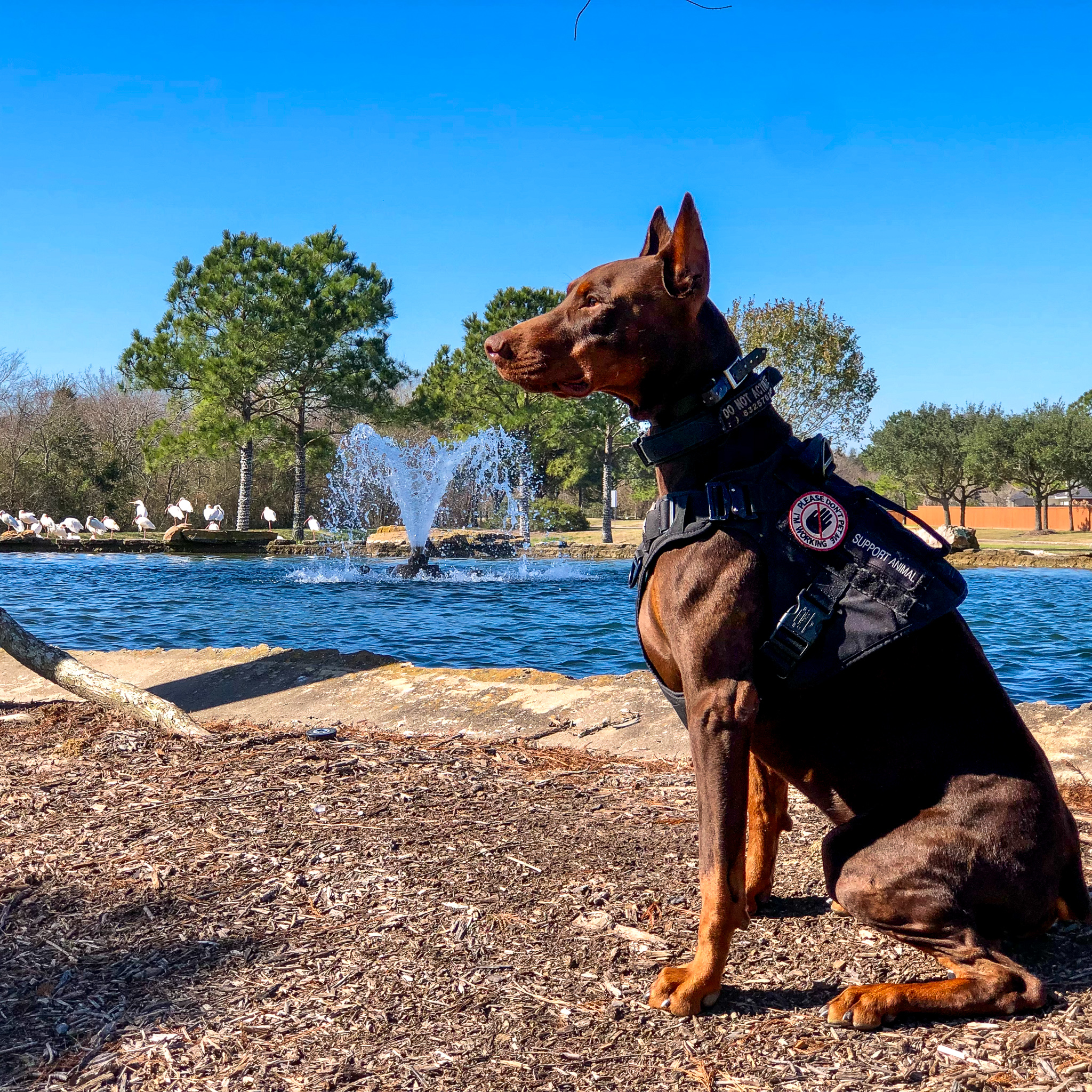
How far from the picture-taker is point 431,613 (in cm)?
1467

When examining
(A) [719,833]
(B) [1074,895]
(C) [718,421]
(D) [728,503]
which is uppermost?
(C) [718,421]

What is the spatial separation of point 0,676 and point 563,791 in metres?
6.05

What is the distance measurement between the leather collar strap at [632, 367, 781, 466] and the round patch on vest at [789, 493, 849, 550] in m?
0.27

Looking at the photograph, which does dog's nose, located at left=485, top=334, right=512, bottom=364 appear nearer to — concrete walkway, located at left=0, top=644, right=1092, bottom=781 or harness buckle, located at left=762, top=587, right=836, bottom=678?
harness buckle, located at left=762, top=587, right=836, bottom=678

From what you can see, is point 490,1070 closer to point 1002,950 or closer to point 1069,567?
point 1002,950

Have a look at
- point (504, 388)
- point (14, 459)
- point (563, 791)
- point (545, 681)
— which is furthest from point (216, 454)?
point (563, 791)

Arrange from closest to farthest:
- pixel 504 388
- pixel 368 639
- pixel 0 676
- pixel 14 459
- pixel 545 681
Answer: pixel 545 681, pixel 0 676, pixel 368 639, pixel 14 459, pixel 504 388

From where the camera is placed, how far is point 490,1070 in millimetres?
2035

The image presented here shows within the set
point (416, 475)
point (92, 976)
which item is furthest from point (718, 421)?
point (416, 475)

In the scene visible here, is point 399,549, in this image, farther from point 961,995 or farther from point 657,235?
point 961,995

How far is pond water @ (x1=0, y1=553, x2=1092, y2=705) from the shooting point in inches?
413

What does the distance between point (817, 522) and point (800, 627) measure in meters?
0.29

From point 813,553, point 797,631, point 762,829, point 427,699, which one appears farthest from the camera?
point 427,699

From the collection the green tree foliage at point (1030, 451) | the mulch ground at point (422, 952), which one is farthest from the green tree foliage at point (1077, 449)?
the mulch ground at point (422, 952)
